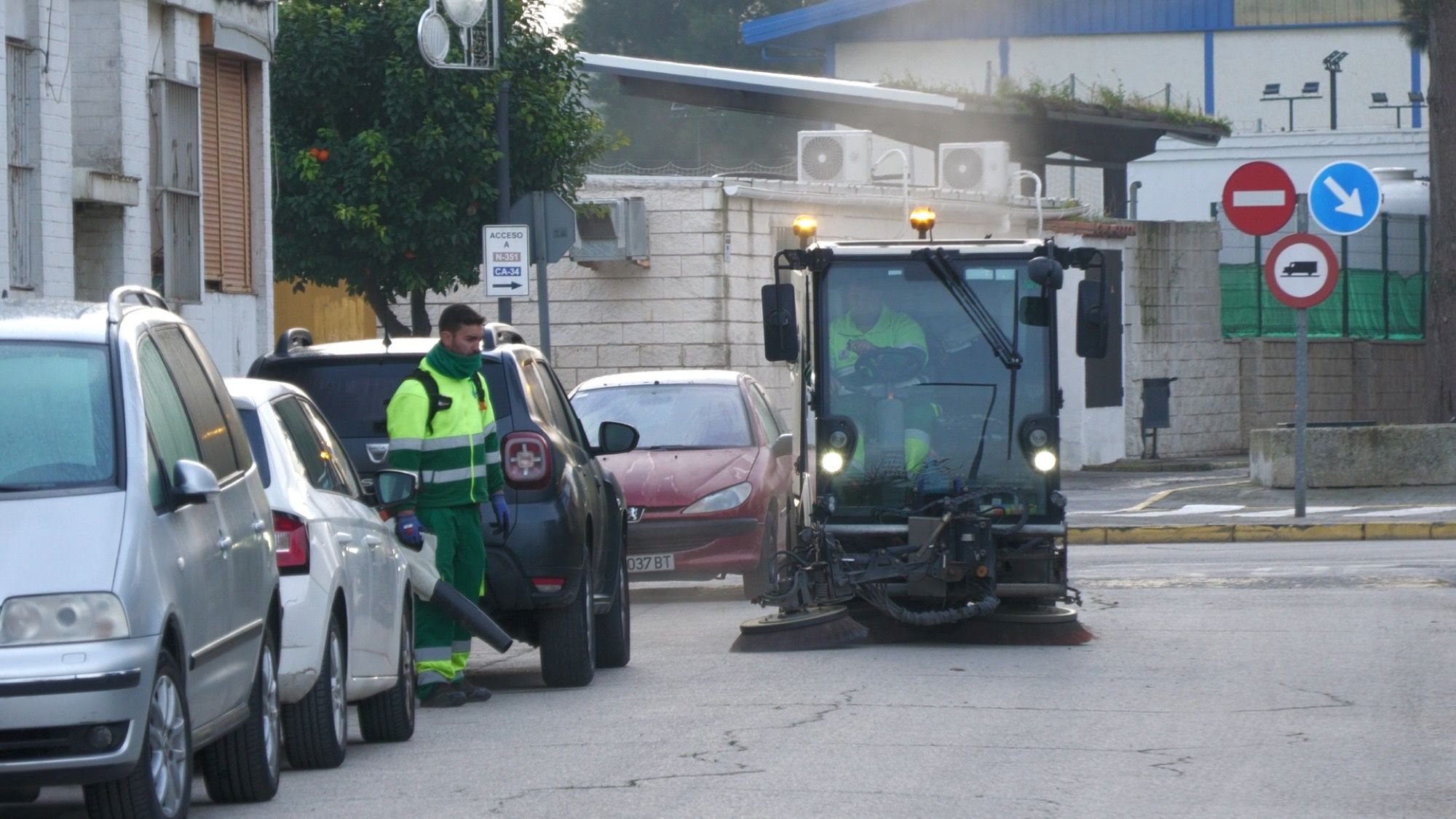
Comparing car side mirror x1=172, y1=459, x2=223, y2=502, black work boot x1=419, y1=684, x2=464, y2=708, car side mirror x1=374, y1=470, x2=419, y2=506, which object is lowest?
black work boot x1=419, y1=684, x2=464, y2=708

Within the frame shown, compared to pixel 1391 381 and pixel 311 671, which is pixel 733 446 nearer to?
pixel 311 671

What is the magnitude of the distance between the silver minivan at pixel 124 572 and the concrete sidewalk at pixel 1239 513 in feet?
46.3

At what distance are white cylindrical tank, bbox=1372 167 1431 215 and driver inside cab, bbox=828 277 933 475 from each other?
29.1 metres

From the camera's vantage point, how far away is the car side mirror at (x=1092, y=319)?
12.8 metres

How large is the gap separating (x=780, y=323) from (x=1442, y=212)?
17.0 meters

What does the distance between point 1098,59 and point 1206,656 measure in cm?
4798


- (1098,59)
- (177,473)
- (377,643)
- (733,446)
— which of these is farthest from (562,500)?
(1098,59)

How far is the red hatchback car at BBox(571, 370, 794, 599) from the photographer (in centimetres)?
1566

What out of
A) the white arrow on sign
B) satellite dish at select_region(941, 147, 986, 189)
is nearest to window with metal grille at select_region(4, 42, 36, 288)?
the white arrow on sign

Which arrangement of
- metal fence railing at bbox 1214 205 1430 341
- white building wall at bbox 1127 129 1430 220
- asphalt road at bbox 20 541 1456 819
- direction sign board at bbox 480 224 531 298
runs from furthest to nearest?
white building wall at bbox 1127 129 1430 220 < metal fence railing at bbox 1214 205 1430 341 < direction sign board at bbox 480 224 531 298 < asphalt road at bbox 20 541 1456 819

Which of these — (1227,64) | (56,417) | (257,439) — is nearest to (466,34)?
(257,439)

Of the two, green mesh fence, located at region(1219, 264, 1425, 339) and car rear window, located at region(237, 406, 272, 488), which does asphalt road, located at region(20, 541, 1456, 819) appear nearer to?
car rear window, located at region(237, 406, 272, 488)

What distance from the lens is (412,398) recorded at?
10438 millimetres

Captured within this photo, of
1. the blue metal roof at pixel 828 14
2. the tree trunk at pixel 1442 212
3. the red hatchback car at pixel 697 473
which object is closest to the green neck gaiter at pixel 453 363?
the red hatchback car at pixel 697 473
